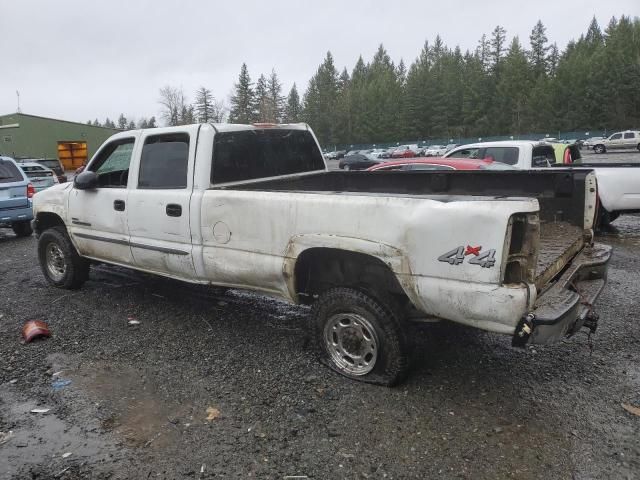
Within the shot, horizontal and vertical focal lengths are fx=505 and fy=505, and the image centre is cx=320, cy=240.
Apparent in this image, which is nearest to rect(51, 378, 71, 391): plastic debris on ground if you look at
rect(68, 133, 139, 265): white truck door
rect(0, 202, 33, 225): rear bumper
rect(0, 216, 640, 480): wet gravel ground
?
rect(0, 216, 640, 480): wet gravel ground

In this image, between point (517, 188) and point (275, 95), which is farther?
point (275, 95)

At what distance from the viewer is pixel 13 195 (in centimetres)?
1023

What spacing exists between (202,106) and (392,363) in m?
107

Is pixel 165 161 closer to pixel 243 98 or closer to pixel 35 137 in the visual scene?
pixel 35 137

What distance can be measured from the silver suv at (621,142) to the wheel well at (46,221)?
42.7 meters

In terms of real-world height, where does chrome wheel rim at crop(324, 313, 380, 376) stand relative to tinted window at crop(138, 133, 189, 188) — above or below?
below

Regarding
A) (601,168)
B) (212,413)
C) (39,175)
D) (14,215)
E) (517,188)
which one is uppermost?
(39,175)

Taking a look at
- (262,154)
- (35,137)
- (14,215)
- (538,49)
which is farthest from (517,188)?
(538,49)

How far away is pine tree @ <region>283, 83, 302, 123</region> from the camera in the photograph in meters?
112

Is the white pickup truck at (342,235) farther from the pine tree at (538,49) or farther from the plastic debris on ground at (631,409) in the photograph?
the pine tree at (538,49)

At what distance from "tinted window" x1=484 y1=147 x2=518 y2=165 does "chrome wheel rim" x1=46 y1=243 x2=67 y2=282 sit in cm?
814

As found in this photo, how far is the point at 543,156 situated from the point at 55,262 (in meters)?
9.40

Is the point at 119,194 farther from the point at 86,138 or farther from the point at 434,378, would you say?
the point at 86,138

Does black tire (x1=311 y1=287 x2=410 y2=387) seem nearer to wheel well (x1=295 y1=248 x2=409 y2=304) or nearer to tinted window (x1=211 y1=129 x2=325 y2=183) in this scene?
wheel well (x1=295 y1=248 x2=409 y2=304)
